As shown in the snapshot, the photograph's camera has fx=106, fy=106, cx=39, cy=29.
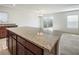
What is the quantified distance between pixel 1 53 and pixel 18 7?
1.95ft

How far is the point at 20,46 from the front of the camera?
4.26ft

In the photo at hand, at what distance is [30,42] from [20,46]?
17 centimetres

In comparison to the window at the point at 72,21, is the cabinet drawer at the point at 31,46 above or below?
below

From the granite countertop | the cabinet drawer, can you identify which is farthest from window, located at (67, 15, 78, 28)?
the cabinet drawer

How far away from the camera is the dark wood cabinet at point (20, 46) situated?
119 centimetres

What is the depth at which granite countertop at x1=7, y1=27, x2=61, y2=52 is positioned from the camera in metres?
1.18

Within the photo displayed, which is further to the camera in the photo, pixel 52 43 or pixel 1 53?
pixel 1 53

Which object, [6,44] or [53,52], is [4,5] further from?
[53,52]

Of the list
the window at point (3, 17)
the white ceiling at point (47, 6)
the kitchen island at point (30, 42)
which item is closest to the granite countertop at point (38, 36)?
the kitchen island at point (30, 42)

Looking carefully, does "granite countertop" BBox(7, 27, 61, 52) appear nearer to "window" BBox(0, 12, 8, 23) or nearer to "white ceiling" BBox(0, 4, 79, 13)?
"window" BBox(0, 12, 8, 23)

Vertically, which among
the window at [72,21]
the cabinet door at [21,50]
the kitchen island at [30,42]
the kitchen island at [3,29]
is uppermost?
the window at [72,21]

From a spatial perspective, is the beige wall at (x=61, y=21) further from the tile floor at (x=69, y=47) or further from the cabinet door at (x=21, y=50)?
the cabinet door at (x=21, y=50)
